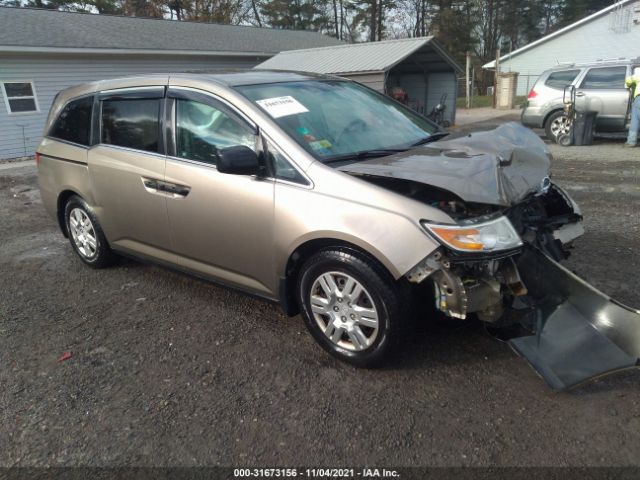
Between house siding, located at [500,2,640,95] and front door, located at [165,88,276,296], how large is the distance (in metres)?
29.0

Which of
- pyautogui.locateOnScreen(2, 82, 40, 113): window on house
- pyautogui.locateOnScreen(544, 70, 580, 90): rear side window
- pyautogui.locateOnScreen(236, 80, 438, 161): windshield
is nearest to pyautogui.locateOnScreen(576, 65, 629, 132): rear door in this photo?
pyautogui.locateOnScreen(544, 70, 580, 90): rear side window

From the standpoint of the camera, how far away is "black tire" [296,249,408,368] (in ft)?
8.68

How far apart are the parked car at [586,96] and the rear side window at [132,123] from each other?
10.6 m

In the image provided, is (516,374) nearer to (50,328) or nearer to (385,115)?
(385,115)

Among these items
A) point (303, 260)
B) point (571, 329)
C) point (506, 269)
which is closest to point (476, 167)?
point (506, 269)

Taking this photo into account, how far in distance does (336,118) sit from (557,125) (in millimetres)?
10106

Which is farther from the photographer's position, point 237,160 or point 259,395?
point 237,160

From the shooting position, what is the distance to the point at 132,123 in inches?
153

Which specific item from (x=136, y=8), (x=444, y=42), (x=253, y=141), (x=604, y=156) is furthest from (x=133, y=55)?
(x=444, y=42)

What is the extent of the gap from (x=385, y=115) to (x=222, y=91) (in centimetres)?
130

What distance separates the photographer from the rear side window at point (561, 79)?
1151 cm

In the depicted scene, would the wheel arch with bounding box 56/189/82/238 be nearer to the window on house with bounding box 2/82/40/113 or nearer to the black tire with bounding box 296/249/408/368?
the black tire with bounding box 296/249/408/368

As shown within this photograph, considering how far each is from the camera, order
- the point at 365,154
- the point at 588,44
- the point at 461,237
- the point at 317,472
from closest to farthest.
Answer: the point at 317,472 → the point at 461,237 → the point at 365,154 → the point at 588,44

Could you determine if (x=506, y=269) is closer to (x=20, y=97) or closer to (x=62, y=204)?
(x=62, y=204)
